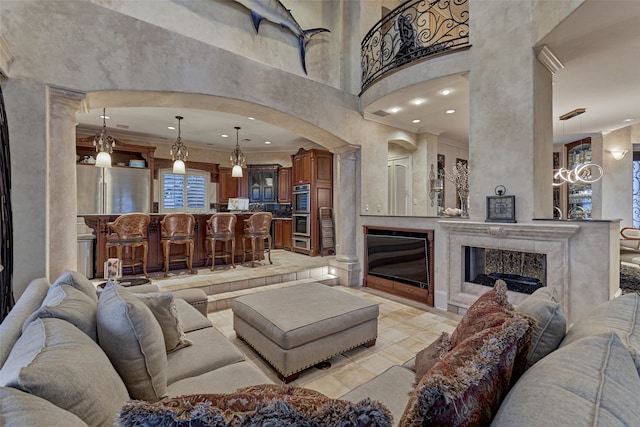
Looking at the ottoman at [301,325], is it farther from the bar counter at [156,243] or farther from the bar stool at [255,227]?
the bar counter at [156,243]

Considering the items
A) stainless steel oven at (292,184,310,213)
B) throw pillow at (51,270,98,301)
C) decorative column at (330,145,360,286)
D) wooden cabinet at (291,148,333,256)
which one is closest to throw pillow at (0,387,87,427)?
throw pillow at (51,270,98,301)

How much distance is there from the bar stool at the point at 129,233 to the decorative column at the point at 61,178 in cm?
133

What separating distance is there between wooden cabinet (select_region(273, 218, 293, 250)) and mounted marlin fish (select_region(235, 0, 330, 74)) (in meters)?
4.09

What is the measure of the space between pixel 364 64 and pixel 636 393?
506 cm

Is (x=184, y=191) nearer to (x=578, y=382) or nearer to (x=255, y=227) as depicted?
(x=255, y=227)

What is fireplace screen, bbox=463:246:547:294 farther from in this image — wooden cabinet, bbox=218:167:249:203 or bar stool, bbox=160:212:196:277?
wooden cabinet, bbox=218:167:249:203

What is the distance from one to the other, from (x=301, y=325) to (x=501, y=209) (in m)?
2.53

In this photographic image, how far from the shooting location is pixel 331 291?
276cm

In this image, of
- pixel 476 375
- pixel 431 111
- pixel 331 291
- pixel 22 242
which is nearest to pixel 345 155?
pixel 431 111

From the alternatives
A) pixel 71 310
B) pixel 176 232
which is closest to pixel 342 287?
pixel 176 232

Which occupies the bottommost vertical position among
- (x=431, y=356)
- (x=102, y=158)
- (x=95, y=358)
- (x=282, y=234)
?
(x=431, y=356)

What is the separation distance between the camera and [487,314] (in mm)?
1108

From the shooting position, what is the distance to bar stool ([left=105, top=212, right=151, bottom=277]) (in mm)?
3961

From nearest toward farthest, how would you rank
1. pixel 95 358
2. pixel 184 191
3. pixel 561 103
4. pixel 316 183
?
pixel 95 358 < pixel 561 103 < pixel 316 183 < pixel 184 191
